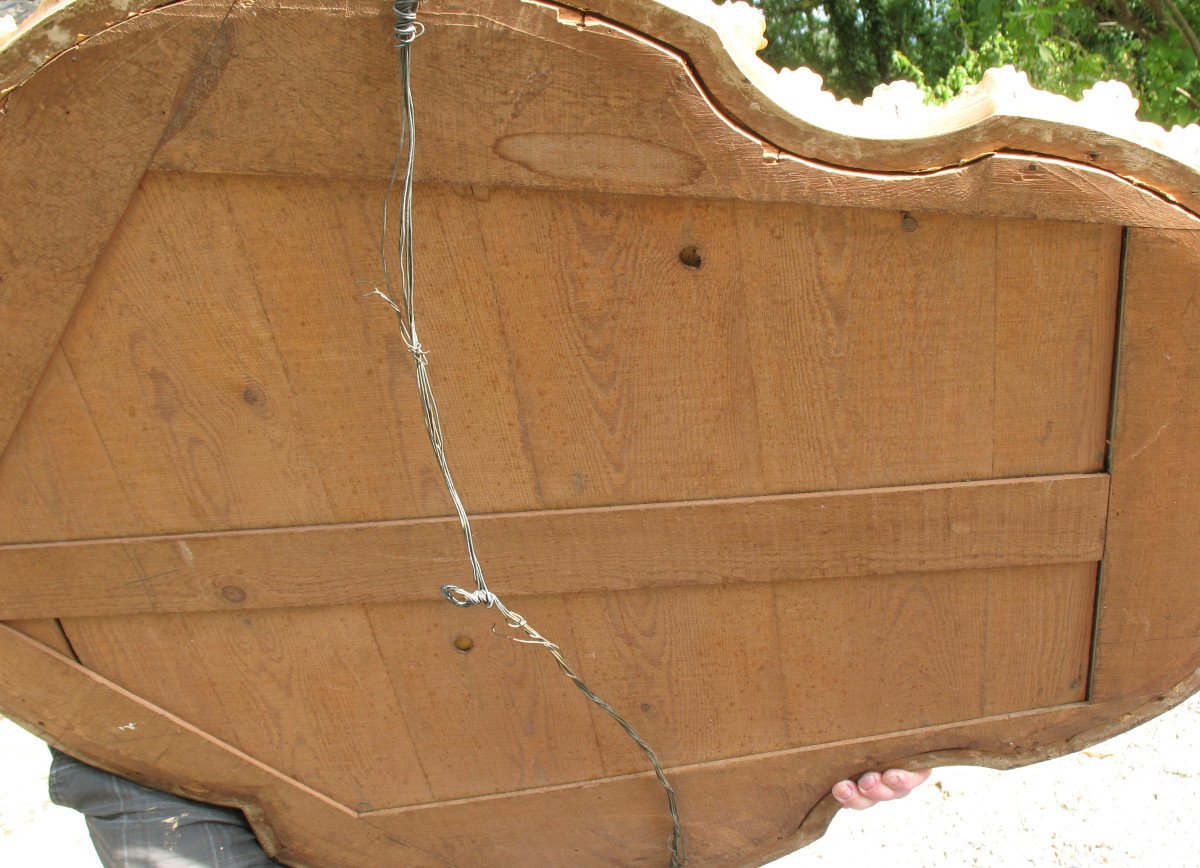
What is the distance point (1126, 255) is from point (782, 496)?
0.61 meters

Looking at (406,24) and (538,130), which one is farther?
(538,130)

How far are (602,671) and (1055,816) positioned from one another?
1.41m

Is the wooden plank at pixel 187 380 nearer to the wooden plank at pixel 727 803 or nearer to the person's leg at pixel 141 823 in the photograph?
the person's leg at pixel 141 823

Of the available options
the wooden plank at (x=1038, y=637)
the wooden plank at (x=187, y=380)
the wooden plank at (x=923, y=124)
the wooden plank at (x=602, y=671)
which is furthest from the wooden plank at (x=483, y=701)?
the wooden plank at (x=923, y=124)

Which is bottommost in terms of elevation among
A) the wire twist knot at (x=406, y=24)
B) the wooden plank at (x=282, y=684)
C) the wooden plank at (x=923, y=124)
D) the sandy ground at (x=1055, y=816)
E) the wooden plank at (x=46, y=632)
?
the sandy ground at (x=1055, y=816)

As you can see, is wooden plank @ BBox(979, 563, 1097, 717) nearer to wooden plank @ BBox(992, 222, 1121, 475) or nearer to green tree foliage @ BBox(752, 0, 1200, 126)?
wooden plank @ BBox(992, 222, 1121, 475)

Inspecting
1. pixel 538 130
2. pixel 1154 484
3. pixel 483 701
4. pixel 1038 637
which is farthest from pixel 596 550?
pixel 1154 484

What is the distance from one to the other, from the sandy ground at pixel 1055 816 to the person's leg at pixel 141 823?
107 centimetres

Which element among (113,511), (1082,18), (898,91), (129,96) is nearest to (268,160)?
(129,96)

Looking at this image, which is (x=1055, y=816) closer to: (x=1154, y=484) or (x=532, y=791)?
(x=1154, y=484)

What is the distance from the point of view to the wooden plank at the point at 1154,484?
1457 millimetres

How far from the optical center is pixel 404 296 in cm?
138

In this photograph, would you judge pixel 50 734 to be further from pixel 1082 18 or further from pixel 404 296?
pixel 1082 18

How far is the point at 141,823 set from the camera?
6.18 feet
